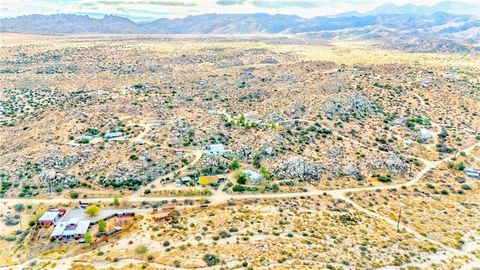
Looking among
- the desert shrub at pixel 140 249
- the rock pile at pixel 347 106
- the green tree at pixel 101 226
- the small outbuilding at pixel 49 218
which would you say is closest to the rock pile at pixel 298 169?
the rock pile at pixel 347 106

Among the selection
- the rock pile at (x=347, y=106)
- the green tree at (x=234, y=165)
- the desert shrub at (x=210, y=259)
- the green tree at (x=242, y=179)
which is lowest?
the desert shrub at (x=210, y=259)

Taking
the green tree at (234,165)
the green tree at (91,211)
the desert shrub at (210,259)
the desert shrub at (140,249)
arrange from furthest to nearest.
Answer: the green tree at (234,165) → the green tree at (91,211) → the desert shrub at (140,249) → the desert shrub at (210,259)

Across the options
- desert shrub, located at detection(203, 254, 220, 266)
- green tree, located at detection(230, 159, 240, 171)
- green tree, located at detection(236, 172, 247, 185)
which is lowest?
desert shrub, located at detection(203, 254, 220, 266)

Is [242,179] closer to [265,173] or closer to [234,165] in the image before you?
[265,173]

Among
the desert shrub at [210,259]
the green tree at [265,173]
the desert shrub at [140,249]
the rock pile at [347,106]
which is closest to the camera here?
the desert shrub at [210,259]

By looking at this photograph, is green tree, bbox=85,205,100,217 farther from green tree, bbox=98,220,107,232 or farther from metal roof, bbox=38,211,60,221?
green tree, bbox=98,220,107,232

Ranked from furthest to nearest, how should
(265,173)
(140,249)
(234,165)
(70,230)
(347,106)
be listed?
(347,106), (234,165), (265,173), (70,230), (140,249)

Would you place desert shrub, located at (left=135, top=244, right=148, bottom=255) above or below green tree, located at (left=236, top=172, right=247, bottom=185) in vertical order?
below

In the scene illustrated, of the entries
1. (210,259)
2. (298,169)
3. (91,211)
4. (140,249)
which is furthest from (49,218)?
(298,169)

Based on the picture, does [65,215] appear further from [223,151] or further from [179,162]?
[223,151]

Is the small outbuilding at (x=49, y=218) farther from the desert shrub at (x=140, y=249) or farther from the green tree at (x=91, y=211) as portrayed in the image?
the desert shrub at (x=140, y=249)

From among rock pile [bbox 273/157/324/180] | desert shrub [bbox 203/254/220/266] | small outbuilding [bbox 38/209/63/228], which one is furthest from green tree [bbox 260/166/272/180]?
small outbuilding [bbox 38/209/63/228]

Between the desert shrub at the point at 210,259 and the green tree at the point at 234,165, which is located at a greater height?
the green tree at the point at 234,165

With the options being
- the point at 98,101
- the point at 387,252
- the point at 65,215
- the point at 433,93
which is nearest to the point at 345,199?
the point at 387,252
